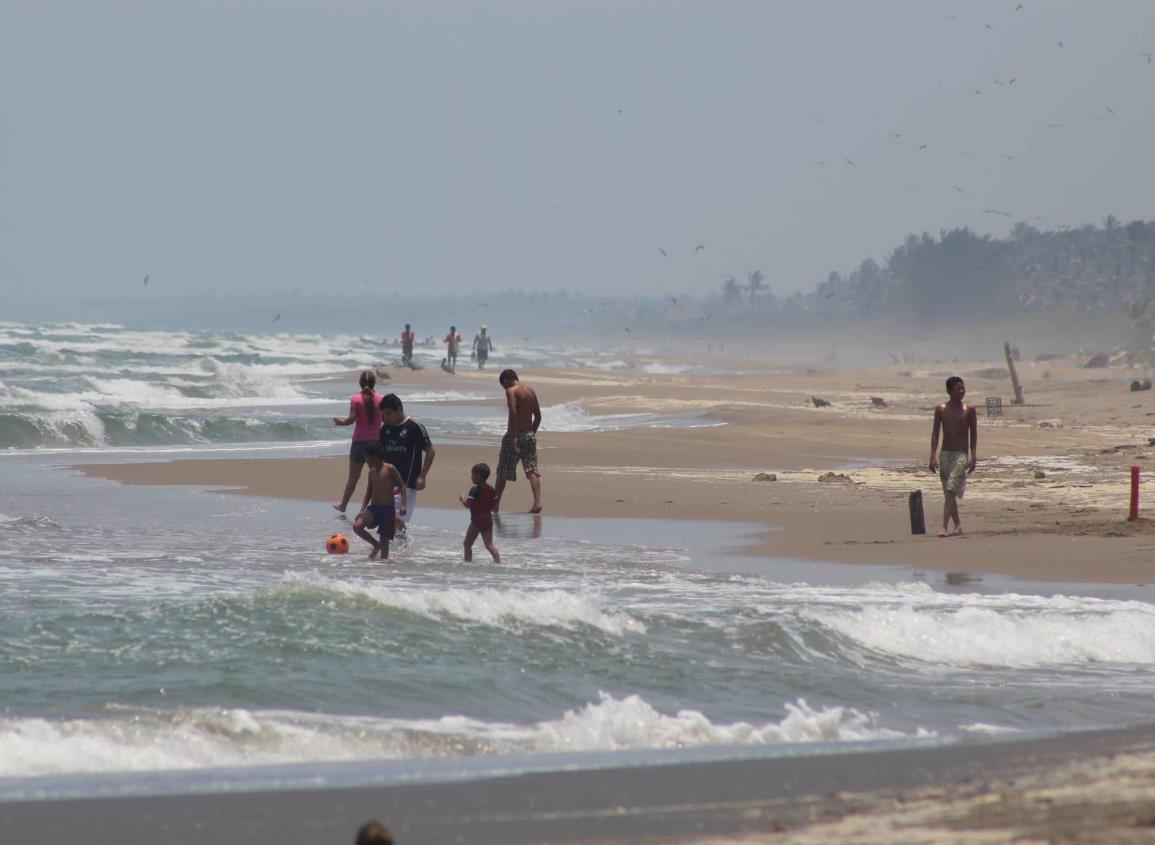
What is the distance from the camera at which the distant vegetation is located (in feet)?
467

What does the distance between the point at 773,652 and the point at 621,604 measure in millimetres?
1445

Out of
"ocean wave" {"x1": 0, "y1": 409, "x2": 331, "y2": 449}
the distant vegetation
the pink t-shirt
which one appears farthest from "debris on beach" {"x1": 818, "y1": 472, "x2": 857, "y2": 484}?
the distant vegetation

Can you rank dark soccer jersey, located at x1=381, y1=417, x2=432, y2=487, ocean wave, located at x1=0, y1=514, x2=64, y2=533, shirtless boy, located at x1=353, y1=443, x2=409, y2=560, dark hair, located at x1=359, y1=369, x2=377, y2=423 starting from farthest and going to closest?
ocean wave, located at x1=0, y1=514, x2=64, y2=533 → dark hair, located at x1=359, y1=369, x2=377, y2=423 → dark soccer jersey, located at x1=381, y1=417, x2=432, y2=487 → shirtless boy, located at x1=353, y1=443, x2=409, y2=560

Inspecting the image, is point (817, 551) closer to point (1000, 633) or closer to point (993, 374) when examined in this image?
point (1000, 633)

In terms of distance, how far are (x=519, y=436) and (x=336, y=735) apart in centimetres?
855

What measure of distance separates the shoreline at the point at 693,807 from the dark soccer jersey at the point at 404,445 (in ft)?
21.1

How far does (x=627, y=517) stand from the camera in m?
15.4

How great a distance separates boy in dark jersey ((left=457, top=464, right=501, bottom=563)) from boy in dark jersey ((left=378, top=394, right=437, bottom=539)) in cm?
73

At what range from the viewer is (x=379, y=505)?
1191 centimetres

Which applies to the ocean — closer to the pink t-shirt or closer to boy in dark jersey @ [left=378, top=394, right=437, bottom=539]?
boy in dark jersey @ [left=378, top=394, right=437, bottom=539]

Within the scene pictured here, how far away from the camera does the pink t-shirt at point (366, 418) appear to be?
13.9 metres

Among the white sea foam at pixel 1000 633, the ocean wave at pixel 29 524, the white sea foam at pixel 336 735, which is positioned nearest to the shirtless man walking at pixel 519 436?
the ocean wave at pixel 29 524

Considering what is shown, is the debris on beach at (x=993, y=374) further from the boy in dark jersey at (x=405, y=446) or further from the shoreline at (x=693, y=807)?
the shoreline at (x=693, y=807)

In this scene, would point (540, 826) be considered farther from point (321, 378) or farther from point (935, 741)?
point (321, 378)
